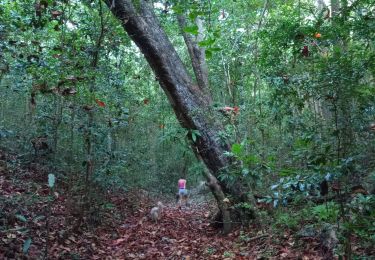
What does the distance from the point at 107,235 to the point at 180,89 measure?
316 centimetres

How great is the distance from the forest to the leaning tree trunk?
3cm

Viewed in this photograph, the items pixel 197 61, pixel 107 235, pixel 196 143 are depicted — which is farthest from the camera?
pixel 197 61

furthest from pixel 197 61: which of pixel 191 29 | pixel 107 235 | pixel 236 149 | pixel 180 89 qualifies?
pixel 191 29

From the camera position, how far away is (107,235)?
6359 millimetres

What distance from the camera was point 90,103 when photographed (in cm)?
571

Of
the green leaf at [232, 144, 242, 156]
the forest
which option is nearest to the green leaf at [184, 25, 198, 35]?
the forest

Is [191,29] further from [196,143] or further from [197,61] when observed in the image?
[197,61]

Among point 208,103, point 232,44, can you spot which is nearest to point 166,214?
point 208,103

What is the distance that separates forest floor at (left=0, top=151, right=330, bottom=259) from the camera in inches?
185

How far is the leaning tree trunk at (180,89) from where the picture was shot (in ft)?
22.9

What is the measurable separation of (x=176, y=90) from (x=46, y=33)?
2.79 meters

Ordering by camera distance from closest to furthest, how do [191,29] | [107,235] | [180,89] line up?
[191,29] < [107,235] < [180,89]

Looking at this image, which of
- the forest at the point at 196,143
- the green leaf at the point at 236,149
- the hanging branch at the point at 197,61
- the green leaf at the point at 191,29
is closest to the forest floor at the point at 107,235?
the forest at the point at 196,143

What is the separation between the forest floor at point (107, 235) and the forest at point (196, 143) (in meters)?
0.03
